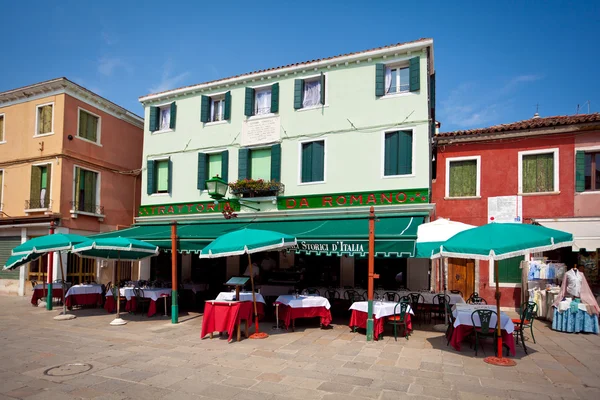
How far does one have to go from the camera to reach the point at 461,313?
8.34 m

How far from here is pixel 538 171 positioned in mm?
14711

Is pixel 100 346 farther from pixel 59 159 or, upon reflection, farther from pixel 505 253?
pixel 59 159

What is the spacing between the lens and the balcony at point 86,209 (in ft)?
58.9

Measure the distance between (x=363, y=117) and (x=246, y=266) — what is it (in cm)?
728

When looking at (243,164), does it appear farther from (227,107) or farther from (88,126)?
(88,126)

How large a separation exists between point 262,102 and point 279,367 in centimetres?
1091

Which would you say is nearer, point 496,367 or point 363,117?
point 496,367

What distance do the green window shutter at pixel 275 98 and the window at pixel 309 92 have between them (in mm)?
759

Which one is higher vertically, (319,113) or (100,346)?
(319,113)

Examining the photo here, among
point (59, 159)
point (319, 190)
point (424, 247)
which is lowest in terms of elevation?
point (424, 247)

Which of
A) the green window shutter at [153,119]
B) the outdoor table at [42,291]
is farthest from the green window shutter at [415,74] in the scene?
the outdoor table at [42,291]

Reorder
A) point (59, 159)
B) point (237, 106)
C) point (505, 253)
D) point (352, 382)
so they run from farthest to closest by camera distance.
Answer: point (59, 159) → point (237, 106) → point (505, 253) → point (352, 382)

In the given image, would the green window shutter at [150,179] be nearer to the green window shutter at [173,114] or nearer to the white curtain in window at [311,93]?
the green window shutter at [173,114]

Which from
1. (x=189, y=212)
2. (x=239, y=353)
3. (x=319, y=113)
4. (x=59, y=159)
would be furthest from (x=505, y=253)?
(x=59, y=159)
